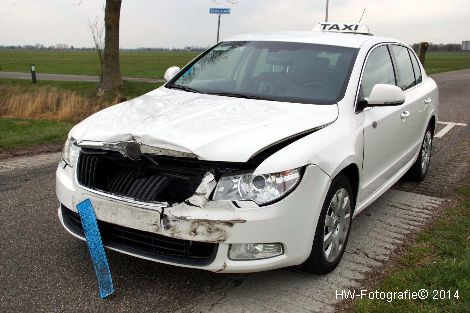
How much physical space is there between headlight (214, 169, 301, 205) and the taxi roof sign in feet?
9.92

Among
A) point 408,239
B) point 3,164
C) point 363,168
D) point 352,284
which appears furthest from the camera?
point 3,164

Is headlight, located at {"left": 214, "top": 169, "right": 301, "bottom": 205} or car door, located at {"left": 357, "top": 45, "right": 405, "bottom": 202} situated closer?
headlight, located at {"left": 214, "top": 169, "right": 301, "bottom": 205}

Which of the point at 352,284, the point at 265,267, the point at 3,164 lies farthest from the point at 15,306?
the point at 3,164

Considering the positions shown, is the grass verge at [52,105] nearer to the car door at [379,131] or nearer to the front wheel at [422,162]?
the front wheel at [422,162]

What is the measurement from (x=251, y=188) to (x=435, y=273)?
1.56m

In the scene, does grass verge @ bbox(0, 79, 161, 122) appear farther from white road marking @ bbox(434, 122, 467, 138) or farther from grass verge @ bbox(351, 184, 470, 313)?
grass verge @ bbox(351, 184, 470, 313)

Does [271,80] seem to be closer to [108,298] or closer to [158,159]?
[158,159]

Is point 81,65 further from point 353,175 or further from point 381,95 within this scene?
point 353,175

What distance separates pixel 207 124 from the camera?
346 cm

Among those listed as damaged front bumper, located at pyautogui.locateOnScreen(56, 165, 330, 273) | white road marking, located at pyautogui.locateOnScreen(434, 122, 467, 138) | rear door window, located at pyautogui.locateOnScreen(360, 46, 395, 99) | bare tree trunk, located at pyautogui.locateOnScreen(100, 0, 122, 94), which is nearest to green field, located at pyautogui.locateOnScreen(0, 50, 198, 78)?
bare tree trunk, located at pyautogui.locateOnScreen(100, 0, 122, 94)

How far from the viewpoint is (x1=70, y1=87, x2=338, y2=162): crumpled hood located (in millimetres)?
3148

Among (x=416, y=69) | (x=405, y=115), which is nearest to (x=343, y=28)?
(x=416, y=69)

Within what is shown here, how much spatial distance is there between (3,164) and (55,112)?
7653 mm

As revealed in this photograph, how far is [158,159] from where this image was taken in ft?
10.7
